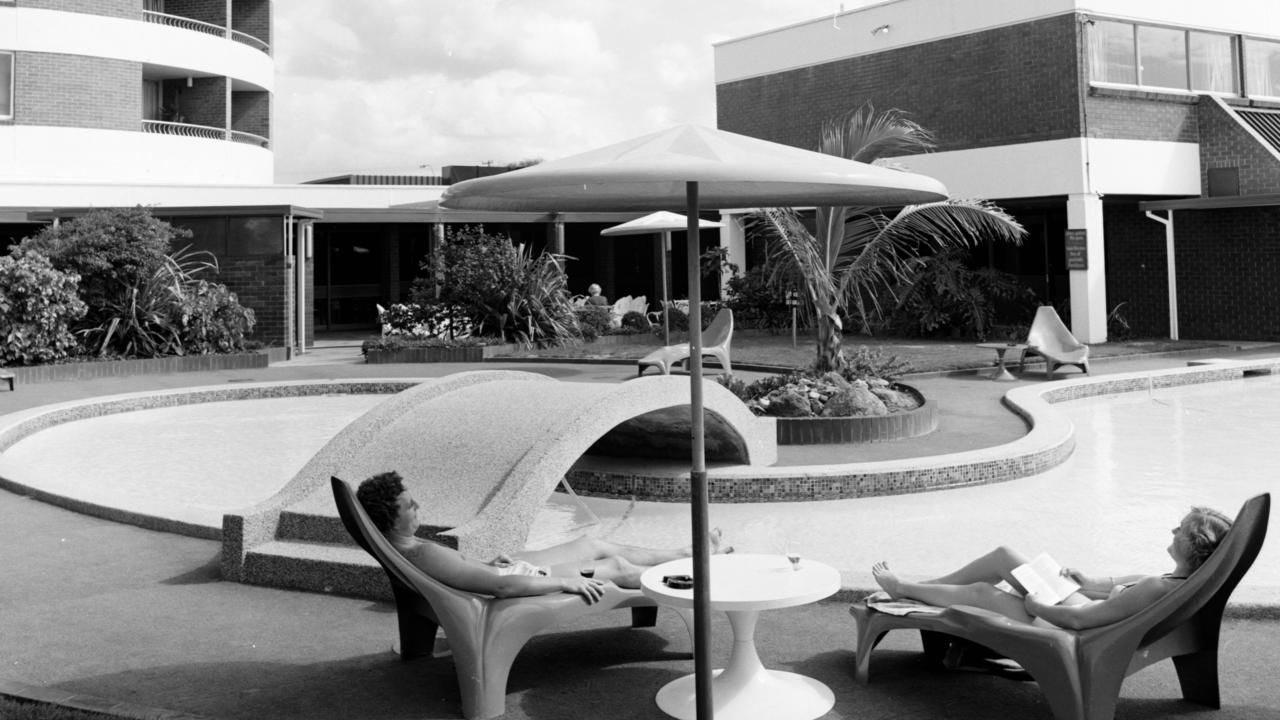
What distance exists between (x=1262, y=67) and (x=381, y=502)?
25.6m

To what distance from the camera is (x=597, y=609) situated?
5.14 metres

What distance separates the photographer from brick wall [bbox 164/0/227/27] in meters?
31.7

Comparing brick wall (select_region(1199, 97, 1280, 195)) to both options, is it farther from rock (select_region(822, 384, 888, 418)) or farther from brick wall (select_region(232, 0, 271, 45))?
brick wall (select_region(232, 0, 271, 45))

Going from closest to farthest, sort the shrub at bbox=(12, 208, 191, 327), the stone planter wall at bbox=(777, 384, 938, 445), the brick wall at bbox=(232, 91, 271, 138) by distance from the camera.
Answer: the stone planter wall at bbox=(777, 384, 938, 445)
the shrub at bbox=(12, 208, 191, 327)
the brick wall at bbox=(232, 91, 271, 138)

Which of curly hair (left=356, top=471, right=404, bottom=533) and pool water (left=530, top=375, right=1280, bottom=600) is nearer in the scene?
curly hair (left=356, top=471, right=404, bottom=533)

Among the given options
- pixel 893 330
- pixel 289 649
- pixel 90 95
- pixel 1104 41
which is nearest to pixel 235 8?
pixel 90 95

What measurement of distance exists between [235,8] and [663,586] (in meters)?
32.6

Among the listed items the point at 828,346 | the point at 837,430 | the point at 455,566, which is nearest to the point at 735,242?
the point at 828,346

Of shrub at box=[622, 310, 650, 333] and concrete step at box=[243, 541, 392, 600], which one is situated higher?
shrub at box=[622, 310, 650, 333]

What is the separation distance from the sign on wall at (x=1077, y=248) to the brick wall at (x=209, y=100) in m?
20.6

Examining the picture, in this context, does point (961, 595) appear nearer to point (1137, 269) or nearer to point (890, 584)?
point (890, 584)

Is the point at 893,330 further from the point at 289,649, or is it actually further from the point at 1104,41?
the point at 289,649

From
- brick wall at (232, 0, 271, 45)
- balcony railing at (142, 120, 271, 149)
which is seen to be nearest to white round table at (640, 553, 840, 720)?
balcony railing at (142, 120, 271, 149)

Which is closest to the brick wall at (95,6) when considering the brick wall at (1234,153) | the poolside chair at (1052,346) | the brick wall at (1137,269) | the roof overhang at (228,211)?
the roof overhang at (228,211)
